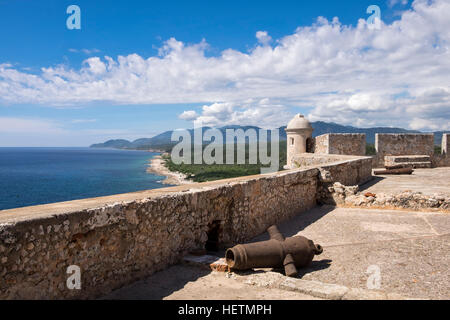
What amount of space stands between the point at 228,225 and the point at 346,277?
1945 millimetres

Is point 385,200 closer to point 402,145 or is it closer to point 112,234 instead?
point 112,234

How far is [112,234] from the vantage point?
3604 millimetres

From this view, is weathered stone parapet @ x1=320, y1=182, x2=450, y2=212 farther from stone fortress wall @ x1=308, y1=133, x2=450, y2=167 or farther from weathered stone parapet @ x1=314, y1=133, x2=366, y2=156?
stone fortress wall @ x1=308, y1=133, x2=450, y2=167

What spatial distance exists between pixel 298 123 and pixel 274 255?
1373 cm

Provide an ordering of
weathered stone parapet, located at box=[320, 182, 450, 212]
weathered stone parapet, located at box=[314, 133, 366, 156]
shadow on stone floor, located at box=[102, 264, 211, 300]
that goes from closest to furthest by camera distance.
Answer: shadow on stone floor, located at box=[102, 264, 211, 300] → weathered stone parapet, located at box=[320, 182, 450, 212] → weathered stone parapet, located at box=[314, 133, 366, 156]

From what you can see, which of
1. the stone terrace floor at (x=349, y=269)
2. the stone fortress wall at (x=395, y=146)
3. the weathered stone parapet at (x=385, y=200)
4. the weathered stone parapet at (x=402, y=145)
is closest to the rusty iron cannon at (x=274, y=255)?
the stone terrace floor at (x=349, y=269)

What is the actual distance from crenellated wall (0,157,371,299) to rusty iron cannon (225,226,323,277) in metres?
0.81

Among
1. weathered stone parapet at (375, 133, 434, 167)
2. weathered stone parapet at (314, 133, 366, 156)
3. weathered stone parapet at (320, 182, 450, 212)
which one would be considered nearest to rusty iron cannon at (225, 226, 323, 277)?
weathered stone parapet at (320, 182, 450, 212)

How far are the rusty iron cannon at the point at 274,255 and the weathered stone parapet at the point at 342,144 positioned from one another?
11980 mm

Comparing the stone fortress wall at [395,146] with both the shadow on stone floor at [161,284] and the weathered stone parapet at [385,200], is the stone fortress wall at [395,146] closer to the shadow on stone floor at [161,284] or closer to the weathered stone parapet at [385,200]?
the weathered stone parapet at [385,200]

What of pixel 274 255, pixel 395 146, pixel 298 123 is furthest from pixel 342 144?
pixel 274 255

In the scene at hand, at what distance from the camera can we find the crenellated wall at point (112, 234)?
9.18 feet

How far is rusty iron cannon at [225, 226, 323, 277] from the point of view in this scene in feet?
13.6
